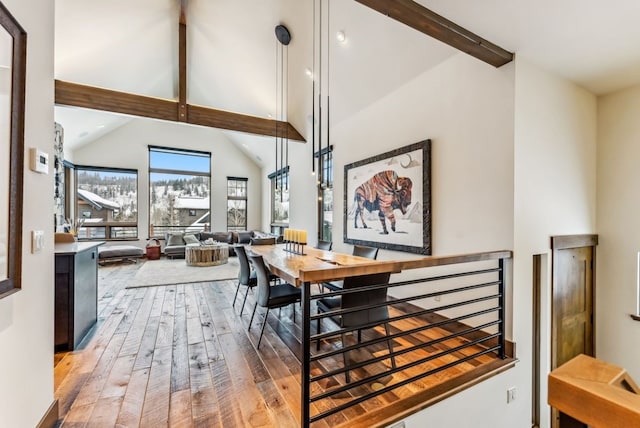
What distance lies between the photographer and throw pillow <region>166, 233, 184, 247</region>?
822 cm

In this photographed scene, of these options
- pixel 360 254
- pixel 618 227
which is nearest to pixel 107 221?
pixel 360 254

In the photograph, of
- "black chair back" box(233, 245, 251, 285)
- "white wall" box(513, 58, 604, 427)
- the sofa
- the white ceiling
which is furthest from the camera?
the sofa

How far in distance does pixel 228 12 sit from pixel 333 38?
1.78m

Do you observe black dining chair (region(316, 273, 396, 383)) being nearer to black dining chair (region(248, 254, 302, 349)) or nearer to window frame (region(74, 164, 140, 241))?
black dining chair (region(248, 254, 302, 349))

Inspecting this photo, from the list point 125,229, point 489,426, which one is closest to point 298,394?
point 489,426

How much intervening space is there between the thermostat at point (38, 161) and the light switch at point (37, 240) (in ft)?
1.09

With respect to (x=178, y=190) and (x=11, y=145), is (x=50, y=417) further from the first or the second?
(x=178, y=190)

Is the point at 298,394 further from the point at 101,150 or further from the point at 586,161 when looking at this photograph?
the point at 101,150

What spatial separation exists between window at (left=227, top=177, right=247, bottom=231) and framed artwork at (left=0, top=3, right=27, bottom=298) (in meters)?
9.01

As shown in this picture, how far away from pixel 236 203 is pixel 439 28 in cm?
926

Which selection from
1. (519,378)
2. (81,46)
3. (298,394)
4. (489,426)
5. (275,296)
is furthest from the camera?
(81,46)

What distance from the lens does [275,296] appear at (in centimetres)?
283

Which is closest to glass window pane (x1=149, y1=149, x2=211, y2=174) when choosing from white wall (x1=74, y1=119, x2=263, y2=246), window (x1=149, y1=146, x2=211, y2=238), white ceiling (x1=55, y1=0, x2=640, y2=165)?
window (x1=149, y1=146, x2=211, y2=238)

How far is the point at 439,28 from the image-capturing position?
6.41ft
